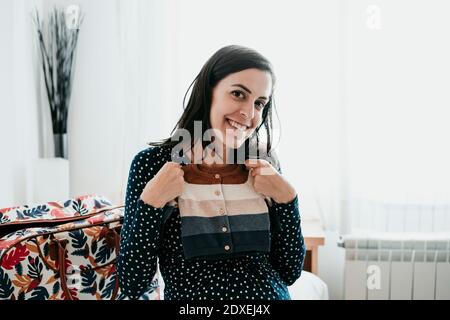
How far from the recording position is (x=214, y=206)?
0.98 meters

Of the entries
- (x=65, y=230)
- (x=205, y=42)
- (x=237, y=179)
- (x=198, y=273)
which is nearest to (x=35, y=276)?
(x=65, y=230)

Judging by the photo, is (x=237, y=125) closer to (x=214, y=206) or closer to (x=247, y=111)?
(x=247, y=111)

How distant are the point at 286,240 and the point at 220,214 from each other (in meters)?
0.17

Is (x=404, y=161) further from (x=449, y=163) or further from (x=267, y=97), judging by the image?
(x=267, y=97)

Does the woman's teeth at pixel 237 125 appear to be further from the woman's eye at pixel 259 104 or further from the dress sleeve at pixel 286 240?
the dress sleeve at pixel 286 240

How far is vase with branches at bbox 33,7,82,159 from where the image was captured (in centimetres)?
191

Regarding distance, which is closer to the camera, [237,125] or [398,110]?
[237,125]

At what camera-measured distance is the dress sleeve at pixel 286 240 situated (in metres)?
1.02

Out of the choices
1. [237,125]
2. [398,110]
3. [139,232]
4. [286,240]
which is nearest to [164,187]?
[139,232]

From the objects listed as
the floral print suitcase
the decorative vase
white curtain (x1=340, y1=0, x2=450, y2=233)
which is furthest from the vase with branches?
white curtain (x1=340, y1=0, x2=450, y2=233)

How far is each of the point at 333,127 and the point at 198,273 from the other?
1.18m

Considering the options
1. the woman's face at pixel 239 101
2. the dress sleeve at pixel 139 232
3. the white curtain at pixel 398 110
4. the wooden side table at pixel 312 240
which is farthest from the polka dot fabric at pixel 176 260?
the white curtain at pixel 398 110

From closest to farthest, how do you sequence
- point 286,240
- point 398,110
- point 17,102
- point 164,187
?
point 164,187 < point 286,240 < point 17,102 < point 398,110

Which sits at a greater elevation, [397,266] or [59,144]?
[59,144]
